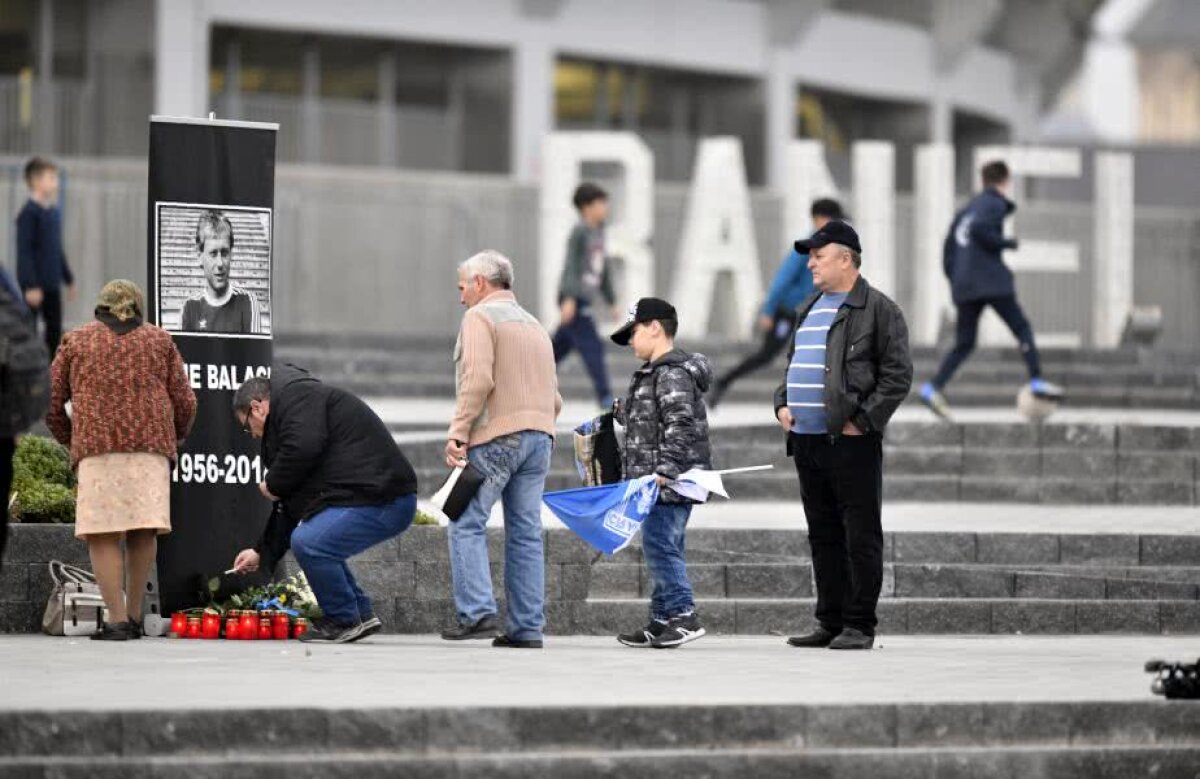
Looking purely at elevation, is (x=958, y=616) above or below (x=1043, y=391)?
below

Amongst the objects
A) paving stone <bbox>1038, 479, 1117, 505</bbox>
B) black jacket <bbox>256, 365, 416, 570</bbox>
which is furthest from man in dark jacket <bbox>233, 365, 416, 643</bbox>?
paving stone <bbox>1038, 479, 1117, 505</bbox>

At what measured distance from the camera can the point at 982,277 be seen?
17.8 meters

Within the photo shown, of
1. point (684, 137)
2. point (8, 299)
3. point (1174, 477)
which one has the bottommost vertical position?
point (1174, 477)

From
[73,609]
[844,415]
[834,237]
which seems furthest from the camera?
[73,609]

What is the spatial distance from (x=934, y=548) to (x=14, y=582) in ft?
16.0

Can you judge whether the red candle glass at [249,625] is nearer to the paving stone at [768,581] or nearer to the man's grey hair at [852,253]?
the paving stone at [768,581]

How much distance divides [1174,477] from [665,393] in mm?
6672

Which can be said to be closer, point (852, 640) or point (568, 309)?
point (852, 640)

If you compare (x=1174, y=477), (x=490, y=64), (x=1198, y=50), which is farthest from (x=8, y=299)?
(x=1198, y=50)

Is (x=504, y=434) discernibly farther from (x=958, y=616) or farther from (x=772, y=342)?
(x=772, y=342)

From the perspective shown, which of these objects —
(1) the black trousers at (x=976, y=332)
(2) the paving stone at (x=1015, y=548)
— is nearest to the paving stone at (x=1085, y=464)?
(1) the black trousers at (x=976, y=332)

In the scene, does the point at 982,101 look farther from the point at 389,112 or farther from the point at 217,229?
the point at 217,229

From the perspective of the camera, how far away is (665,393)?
1089 centimetres

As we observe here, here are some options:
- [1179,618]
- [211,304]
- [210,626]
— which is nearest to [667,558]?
[210,626]
